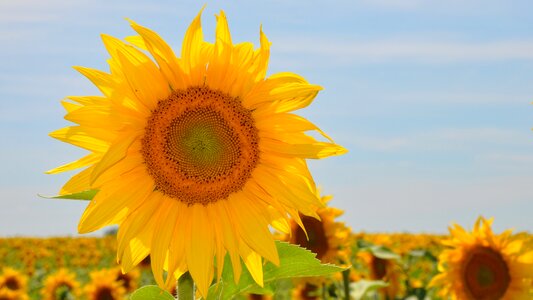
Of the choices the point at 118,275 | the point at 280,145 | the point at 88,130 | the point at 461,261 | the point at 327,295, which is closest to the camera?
the point at 88,130

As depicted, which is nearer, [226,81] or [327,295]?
[226,81]

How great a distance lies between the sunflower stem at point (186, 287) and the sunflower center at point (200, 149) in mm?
350

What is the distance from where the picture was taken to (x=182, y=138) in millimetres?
3424

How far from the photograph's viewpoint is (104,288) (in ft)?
33.2

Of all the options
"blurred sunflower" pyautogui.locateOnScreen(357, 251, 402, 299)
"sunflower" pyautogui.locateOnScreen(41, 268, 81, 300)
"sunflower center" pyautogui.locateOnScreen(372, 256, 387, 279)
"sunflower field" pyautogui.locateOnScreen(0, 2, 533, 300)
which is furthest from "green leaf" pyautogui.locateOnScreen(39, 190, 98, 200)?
"sunflower" pyautogui.locateOnScreen(41, 268, 81, 300)

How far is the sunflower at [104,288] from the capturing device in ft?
33.0

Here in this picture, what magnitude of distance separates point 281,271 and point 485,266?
16.0ft

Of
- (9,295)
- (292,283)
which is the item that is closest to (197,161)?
(292,283)

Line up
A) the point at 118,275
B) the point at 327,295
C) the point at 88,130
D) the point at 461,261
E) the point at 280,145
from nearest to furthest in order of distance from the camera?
the point at 88,130 < the point at 280,145 < the point at 461,261 < the point at 327,295 < the point at 118,275

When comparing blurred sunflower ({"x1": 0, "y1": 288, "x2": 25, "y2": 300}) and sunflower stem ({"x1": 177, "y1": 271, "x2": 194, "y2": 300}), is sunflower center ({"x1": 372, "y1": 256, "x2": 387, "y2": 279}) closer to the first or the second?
blurred sunflower ({"x1": 0, "y1": 288, "x2": 25, "y2": 300})

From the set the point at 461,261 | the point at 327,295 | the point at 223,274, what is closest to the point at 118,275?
the point at 327,295

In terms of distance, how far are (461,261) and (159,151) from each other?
514 centimetres

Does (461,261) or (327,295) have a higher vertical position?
(461,261)

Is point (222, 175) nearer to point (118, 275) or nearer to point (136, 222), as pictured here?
point (136, 222)
